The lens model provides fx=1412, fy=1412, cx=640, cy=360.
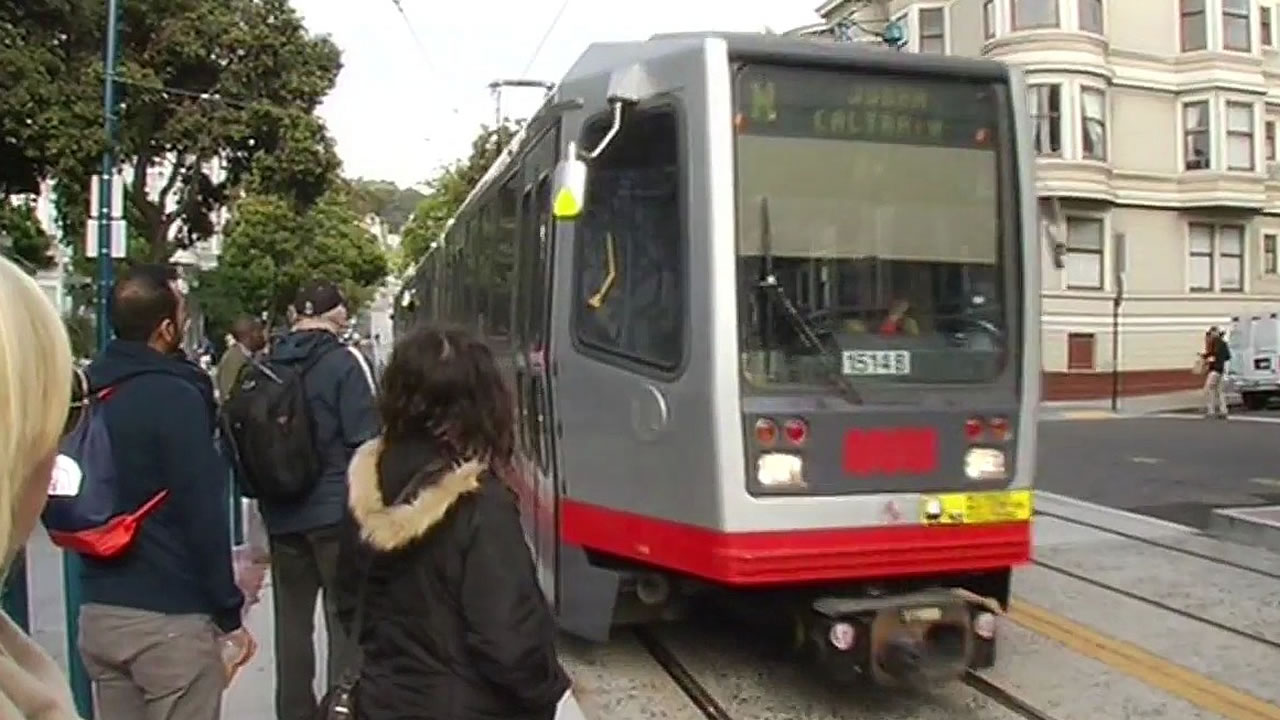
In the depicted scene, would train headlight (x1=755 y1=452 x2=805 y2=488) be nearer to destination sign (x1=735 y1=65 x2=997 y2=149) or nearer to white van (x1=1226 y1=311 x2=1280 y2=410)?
destination sign (x1=735 y1=65 x2=997 y2=149)

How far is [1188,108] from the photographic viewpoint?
111ft

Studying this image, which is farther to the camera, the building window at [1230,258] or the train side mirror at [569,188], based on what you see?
the building window at [1230,258]

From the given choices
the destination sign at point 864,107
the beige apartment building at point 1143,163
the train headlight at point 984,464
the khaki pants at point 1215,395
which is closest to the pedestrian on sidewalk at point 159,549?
the destination sign at point 864,107

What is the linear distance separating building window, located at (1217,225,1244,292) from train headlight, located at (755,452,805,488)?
31300 mm

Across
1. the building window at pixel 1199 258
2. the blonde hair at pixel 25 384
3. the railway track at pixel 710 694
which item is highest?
the building window at pixel 1199 258

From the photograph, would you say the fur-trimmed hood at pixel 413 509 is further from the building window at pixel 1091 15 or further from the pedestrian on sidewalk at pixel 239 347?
the building window at pixel 1091 15

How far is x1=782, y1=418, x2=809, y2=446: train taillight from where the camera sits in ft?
19.5

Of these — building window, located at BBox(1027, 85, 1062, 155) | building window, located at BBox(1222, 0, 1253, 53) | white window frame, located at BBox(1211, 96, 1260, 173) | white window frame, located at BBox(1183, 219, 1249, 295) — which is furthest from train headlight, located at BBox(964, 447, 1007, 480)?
building window, located at BBox(1222, 0, 1253, 53)

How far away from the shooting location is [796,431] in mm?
5953

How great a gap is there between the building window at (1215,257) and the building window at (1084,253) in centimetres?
296

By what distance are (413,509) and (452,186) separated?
45788 mm

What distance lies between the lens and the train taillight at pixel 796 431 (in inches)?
234

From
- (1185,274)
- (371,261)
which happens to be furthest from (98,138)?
(371,261)

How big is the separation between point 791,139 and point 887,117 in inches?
18.8
